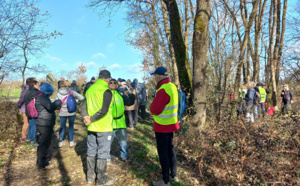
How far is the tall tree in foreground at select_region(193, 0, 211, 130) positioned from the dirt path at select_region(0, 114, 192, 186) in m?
1.85

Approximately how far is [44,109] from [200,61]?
457 cm

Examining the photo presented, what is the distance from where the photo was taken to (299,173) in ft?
10.9

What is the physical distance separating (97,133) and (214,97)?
457cm

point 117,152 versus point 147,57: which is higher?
point 147,57

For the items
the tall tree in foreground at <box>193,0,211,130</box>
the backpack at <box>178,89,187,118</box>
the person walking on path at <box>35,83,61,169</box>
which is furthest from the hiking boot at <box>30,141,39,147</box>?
the tall tree in foreground at <box>193,0,211,130</box>

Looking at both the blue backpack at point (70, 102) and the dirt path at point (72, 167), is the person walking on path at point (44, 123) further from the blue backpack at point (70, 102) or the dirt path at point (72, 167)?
the blue backpack at point (70, 102)

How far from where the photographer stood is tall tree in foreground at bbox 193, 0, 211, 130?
5.76 m

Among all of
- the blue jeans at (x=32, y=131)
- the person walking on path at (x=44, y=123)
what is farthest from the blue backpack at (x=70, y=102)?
the blue jeans at (x=32, y=131)

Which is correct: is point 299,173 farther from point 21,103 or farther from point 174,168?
point 21,103

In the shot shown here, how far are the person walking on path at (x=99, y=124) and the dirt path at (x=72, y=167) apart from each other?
47 centimetres

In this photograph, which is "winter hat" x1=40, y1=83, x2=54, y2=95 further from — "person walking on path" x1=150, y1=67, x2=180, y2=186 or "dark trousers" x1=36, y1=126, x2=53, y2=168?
"person walking on path" x1=150, y1=67, x2=180, y2=186

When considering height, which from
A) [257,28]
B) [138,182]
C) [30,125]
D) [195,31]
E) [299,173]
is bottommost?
[138,182]

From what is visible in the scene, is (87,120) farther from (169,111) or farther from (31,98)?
(31,98)

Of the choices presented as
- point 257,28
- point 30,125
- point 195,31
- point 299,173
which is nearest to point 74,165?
point 30,125
